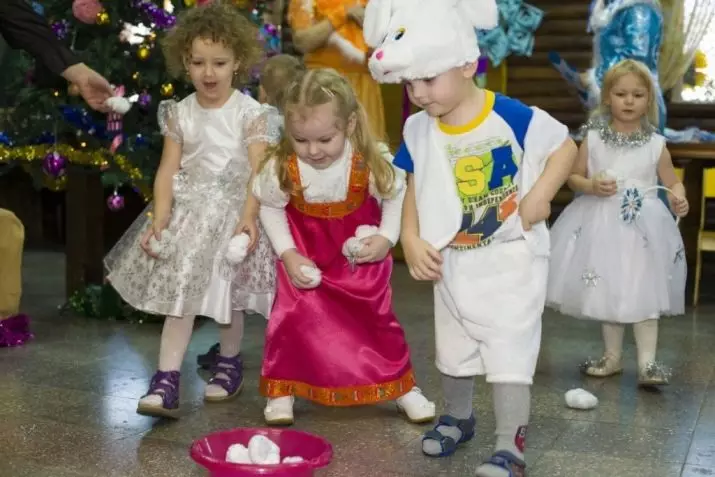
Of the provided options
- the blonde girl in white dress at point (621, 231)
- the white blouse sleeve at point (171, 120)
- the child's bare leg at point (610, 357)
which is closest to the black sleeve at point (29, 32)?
the white blouse sleeve at point (171, 120)

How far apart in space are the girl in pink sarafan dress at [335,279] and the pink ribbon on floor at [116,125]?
58.3 inches

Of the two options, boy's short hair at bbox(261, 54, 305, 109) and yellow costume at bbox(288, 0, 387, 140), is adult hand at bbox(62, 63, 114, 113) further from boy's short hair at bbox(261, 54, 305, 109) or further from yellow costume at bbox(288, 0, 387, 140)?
yellow costume at bbox(288, 0, 387, 140)

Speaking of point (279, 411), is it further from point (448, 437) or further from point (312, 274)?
point (448, 437)

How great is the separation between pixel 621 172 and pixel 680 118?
4670 mm

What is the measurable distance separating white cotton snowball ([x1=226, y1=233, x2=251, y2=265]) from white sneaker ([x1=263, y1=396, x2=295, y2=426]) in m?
0.45

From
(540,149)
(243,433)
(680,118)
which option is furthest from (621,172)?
(680,118)

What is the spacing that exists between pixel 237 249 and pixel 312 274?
23cm

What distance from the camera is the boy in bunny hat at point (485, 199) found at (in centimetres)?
263

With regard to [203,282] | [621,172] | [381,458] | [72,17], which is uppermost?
[72,17]

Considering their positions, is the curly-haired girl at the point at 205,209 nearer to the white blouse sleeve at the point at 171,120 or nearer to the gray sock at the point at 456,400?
the white blouse sleeve at the point at 171,120

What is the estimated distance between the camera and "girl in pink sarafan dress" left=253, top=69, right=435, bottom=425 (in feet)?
10.4

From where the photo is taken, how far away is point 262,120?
3.46 m

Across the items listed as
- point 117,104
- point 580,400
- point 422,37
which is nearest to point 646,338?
point 580,400

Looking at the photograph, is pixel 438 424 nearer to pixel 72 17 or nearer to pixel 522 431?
pixel 522 431
